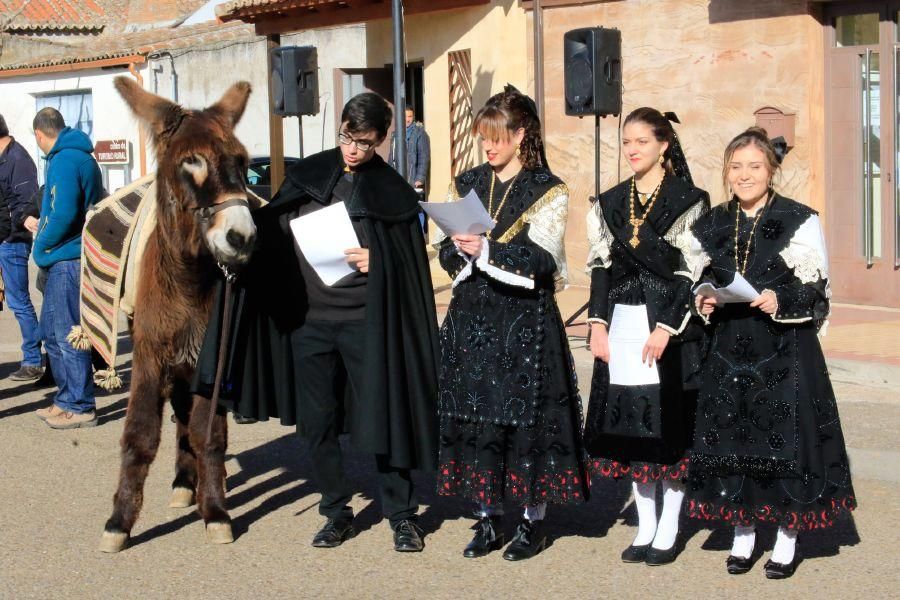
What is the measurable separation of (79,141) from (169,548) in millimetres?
3409

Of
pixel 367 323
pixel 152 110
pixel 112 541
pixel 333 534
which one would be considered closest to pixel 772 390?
pixel 367 323

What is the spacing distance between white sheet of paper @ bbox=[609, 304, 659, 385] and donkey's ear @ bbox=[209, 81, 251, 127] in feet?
6.05

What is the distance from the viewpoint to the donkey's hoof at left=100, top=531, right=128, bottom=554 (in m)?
5.86

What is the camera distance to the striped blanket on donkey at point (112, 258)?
6672 millimetres

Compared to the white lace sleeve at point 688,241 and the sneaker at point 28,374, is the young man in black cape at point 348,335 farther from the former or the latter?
the sneaker at point 28,374

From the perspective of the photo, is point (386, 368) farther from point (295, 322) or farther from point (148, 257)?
point (148, 257)

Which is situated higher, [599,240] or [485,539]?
[599,240]

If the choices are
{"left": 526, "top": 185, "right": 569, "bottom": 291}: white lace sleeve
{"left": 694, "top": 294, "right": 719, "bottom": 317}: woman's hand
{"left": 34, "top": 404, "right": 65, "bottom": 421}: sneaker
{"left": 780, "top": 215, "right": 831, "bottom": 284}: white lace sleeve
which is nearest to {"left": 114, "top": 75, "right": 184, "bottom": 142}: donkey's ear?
{"left": 526, "top": 185, "right": 569, "bottom": 291}: white lace sleeve

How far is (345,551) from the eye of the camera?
5.84 m

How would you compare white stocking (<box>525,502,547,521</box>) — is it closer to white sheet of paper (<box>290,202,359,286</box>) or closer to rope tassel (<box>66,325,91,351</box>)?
white sheet of paper (<box>290,202,359,286</box>)

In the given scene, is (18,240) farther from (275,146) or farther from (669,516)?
(275,146)

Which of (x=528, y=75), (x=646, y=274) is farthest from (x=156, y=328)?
(x=528, y=75)

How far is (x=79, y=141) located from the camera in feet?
27.4

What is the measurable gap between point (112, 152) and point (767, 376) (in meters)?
23.7
